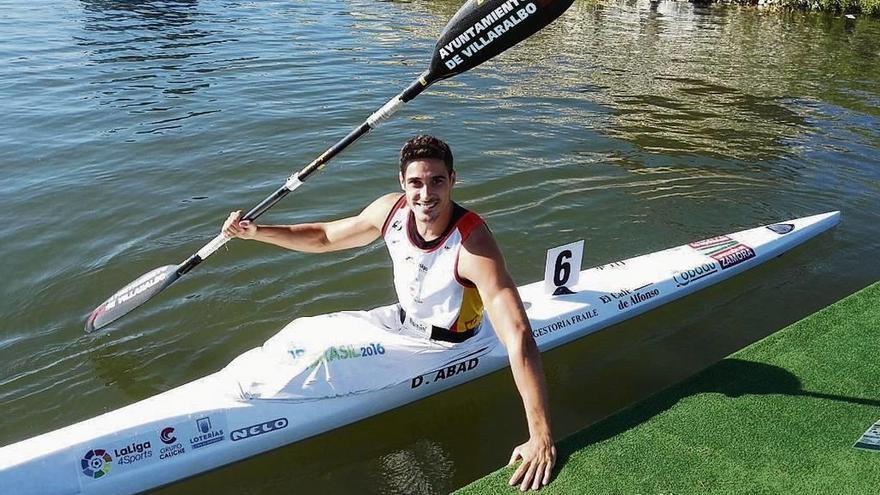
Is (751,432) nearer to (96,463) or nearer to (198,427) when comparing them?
(198,427)

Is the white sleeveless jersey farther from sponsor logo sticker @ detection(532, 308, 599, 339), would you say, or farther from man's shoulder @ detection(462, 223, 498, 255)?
sponsor logo sticker @ detection(532, 308, 599, 339)

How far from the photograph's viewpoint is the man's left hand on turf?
131 inches

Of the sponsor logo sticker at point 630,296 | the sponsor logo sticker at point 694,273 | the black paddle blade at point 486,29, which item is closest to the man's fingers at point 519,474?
the sponsor logo sticker at point 630,296

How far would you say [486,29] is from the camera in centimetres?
418

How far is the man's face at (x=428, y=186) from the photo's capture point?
3357 mm

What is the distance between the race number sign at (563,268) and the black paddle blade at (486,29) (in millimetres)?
1667

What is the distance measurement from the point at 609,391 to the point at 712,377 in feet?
2.71

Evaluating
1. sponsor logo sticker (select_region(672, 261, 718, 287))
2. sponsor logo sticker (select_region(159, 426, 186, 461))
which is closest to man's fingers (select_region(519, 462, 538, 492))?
sponsor logo sticker (select_region(159, 426, 186, 461))

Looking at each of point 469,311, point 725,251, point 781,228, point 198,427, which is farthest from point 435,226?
point 781,228

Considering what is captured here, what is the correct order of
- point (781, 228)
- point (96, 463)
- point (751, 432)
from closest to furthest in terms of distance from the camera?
point (96, 463), point (751, 432), point (781, 228)

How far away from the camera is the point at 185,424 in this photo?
12.7 ft

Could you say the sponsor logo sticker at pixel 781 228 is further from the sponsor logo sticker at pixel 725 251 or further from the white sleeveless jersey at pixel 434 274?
the white sleeveless jersey at pixel 434 274

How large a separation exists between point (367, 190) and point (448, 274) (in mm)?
4688

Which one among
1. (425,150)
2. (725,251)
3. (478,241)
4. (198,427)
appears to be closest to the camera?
(425,150)
